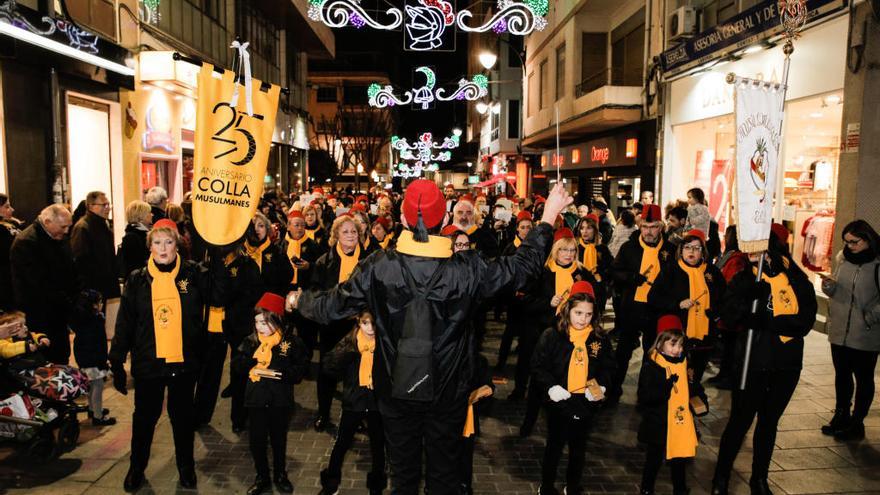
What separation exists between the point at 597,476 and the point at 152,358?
3.50 meters

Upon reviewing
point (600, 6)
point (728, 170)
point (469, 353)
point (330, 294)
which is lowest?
point (469, 353)

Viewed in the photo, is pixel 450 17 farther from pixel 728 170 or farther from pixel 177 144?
pixel 177 144

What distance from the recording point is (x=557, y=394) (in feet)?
14.3

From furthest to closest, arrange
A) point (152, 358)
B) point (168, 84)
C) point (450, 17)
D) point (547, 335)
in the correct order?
point (168, 84), point (450, 17), point (547, 335), point (152, 358)

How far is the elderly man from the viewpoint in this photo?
19.2 ft

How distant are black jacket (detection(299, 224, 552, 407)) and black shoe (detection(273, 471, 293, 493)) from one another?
181 centimetres

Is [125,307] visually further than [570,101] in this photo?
No

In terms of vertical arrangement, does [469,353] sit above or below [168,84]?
below

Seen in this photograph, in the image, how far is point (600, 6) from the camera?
62.6ft

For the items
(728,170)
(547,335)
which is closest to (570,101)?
(728,170)

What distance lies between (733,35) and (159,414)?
10.7 metres

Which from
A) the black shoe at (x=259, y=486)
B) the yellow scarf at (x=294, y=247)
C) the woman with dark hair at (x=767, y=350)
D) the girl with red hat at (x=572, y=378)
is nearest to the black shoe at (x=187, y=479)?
the black shoe at (x=259, y=486)

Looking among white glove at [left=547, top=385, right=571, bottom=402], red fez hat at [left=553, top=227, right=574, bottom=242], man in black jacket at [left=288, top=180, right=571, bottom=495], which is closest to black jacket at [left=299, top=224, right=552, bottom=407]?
man in black jacket at [left=288, top=180, right=571, bottom=495]

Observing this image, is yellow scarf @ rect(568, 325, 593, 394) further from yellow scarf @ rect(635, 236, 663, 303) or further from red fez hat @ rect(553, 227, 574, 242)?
yellow scarf @ rect(635, 236, 663, 303)
